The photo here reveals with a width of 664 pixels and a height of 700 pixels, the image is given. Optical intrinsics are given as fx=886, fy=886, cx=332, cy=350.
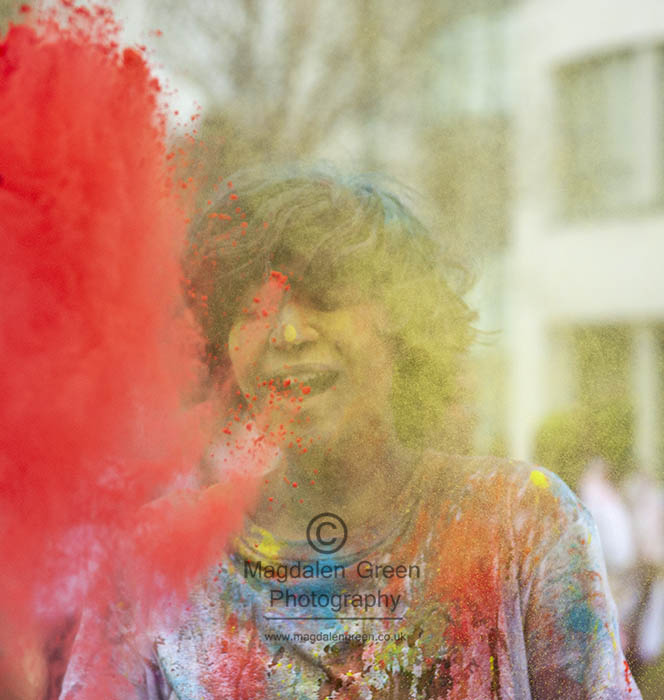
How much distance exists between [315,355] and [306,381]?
0.20 feet

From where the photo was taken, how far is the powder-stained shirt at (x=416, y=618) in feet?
6.40

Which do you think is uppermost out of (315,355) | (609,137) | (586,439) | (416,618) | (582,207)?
(609,137)

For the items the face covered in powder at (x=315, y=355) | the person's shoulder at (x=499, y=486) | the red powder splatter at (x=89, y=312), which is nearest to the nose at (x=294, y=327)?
the face covered in powder at (x=315, y=355)

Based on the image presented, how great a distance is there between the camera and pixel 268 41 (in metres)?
2.02

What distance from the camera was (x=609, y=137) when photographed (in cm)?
200

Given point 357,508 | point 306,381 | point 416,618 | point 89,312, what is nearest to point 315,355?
point 306,381

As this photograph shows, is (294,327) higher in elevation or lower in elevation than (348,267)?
lower

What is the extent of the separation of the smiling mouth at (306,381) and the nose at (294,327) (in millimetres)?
→ 64

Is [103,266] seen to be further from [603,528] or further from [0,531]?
[603,528]

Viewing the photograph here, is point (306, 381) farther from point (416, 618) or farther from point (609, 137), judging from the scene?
point (609, 137)

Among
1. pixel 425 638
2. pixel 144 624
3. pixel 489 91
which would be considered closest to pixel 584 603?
pixel 425 638

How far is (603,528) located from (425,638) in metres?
0.47

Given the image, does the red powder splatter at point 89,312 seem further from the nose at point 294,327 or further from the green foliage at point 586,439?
the green foliage at point 586,439

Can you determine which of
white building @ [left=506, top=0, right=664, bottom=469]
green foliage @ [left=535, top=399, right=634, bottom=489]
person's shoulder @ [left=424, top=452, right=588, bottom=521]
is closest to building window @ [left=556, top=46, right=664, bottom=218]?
white building @ [left=506, top=0, right=664, bottom=469]
